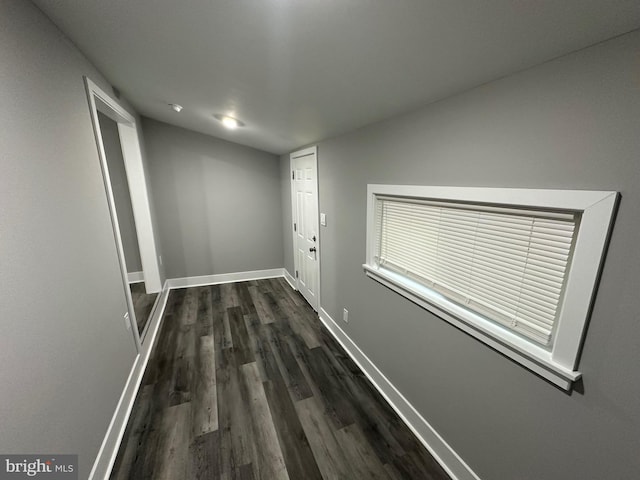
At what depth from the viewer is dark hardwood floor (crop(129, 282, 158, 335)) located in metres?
2.47

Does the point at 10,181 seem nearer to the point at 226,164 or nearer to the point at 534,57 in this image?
the point at 534,57

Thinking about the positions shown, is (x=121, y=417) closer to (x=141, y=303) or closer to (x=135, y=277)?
(x=141, y=303)

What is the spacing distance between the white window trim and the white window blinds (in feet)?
0.18

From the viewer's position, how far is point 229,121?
2629mm

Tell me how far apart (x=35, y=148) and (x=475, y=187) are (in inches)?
79.8

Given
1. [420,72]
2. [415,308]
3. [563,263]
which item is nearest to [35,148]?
[420,72]

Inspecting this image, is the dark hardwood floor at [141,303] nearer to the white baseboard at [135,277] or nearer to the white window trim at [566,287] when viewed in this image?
the white baseboard at [135,277]

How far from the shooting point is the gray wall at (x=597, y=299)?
0.78 m

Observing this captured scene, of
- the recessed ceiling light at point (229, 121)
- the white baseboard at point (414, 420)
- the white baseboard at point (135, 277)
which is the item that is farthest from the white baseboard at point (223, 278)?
the recessed ceiling light at point (229, 121)

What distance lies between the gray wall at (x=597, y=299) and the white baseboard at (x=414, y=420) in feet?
0.21

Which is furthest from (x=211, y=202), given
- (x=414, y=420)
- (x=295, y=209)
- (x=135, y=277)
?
(x=414, y=420)

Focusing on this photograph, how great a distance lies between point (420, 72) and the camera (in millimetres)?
1097

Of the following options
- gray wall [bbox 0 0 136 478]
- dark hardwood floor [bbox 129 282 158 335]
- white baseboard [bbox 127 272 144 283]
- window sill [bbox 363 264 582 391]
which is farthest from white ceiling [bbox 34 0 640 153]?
dark hardwood floor [bbox 129 282 158 335]

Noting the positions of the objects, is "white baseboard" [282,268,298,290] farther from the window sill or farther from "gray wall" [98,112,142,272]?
the window sill
